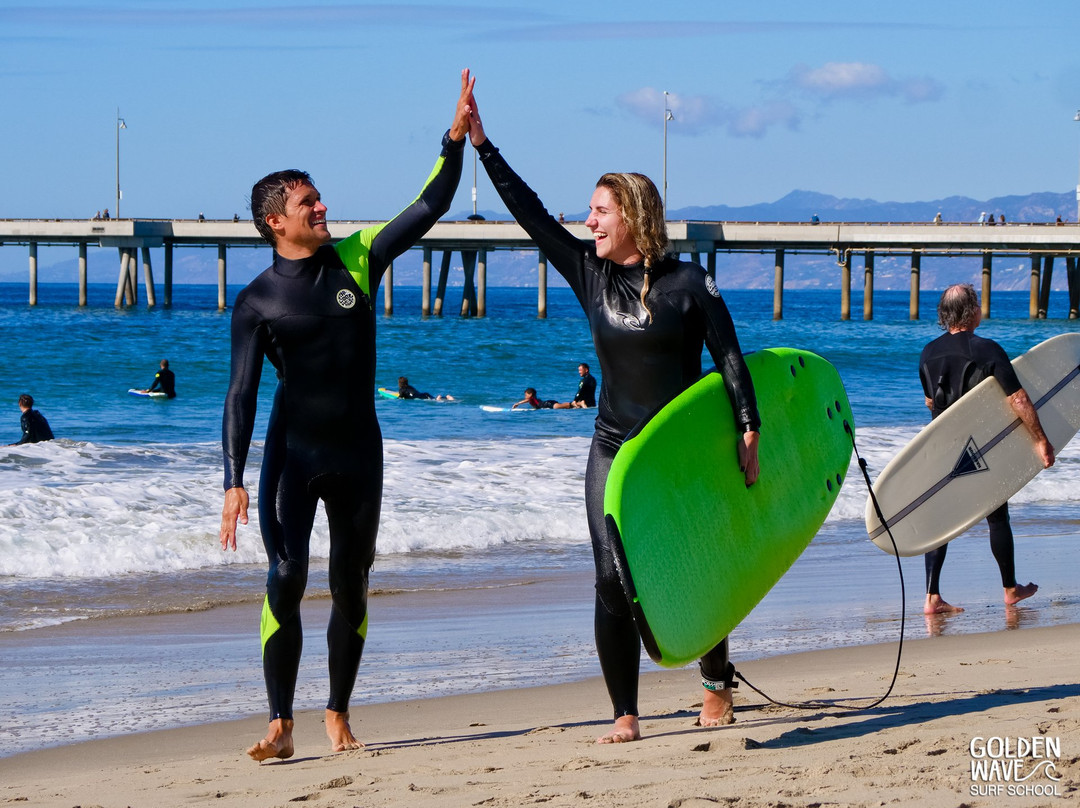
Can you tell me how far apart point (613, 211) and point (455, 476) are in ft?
24.6

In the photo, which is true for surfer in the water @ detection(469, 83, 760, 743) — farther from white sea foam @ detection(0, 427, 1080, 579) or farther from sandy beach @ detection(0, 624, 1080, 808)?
white sea foam @ detection(0, 427, 1080, 579)

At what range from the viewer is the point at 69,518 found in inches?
320

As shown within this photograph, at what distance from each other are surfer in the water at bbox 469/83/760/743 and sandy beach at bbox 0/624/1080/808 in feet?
1.04

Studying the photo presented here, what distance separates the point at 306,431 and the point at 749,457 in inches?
47.5

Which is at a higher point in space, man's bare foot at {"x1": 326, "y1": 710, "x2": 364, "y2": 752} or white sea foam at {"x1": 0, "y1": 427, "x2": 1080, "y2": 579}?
man's bare foot at {"x1": 326, "y1": 710, "x2": 364, "y2": 752}

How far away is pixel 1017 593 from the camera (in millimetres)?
5824

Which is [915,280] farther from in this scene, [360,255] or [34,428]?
[360,255]

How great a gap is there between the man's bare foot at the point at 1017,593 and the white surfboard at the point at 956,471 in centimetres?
62

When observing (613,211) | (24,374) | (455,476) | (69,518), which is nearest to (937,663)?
(613,211)

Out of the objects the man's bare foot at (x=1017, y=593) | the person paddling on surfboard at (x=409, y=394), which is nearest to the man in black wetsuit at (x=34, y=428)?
the man's bare foot at (x=1017, y=593)

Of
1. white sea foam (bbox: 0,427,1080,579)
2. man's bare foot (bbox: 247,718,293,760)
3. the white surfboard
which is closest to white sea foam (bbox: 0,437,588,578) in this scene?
white sea foam (bbox: 0,427,1080,579)

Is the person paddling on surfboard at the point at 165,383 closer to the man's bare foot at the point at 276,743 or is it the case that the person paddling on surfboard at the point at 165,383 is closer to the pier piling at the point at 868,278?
the man's bare foot at the point at 276,743

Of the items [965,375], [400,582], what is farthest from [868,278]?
[965,375]

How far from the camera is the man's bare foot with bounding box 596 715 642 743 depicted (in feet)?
11.3
